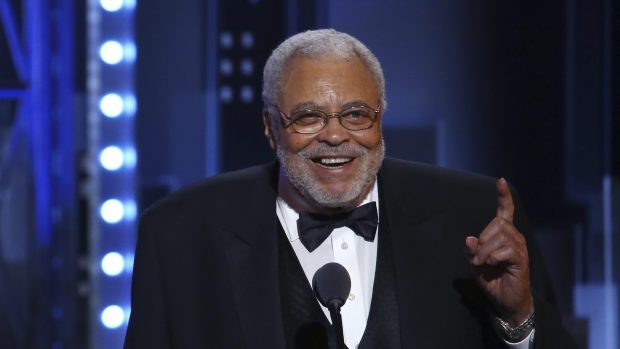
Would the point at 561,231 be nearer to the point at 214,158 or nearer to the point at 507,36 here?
the point at 507,36

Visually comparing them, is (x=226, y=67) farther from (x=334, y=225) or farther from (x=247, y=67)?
(x=334, y=225)

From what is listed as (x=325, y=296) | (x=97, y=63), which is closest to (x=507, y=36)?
(x=97, y=63)

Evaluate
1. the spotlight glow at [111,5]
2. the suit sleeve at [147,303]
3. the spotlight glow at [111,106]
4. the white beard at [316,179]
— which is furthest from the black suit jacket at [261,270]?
the spotlight glow at [111,5]

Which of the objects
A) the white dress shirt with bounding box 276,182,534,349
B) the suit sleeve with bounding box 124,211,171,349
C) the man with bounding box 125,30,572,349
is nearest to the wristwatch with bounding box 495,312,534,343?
the man with bounding box 125,30,572,349

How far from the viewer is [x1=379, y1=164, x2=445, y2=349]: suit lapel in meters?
1.98

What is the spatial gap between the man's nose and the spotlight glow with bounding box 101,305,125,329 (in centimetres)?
185

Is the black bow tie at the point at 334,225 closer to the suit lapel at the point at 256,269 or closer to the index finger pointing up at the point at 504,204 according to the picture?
the suit lapel at the point at 256,269

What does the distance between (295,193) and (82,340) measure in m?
1.97

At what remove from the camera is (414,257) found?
2068 millimetres

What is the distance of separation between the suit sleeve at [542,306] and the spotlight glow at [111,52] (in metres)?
1.90

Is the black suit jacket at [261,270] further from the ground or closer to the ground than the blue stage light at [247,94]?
closer to the ground

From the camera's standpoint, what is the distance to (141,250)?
2.10 meters

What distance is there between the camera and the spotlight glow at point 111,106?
141 inches

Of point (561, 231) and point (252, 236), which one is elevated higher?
point (252, 236)
